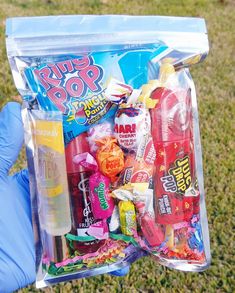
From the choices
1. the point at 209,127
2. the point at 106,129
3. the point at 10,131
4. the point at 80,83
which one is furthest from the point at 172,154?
the point at 209,127

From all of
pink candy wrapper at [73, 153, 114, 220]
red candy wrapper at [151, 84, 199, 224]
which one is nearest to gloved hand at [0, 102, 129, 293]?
pink candy wrapper at [73, 153, 114, 220]

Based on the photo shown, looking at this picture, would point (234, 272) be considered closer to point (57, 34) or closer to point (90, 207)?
point (90, 207)

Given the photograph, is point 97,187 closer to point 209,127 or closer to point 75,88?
point 75,88

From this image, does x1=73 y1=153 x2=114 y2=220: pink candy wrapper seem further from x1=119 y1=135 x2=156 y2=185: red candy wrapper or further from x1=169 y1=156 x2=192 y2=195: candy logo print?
x1=169 y1=156 x2=192 y2=195: candy logo print

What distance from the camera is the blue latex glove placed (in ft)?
5.03

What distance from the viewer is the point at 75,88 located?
4.12ft

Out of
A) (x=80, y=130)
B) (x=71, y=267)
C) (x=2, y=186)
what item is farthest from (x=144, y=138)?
(x=2, y=186)

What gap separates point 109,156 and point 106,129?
0.07 m

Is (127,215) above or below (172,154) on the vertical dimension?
below

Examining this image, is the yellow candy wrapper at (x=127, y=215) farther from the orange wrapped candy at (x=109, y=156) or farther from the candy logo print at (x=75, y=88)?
the candy logo print at (x=75, y=88)

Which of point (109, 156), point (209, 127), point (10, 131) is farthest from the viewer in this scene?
point (209, 127)

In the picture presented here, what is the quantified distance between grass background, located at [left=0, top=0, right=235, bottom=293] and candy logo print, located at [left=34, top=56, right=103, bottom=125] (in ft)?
4.22

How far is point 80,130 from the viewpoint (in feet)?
4.12

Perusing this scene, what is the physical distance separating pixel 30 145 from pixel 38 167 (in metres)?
0.06
